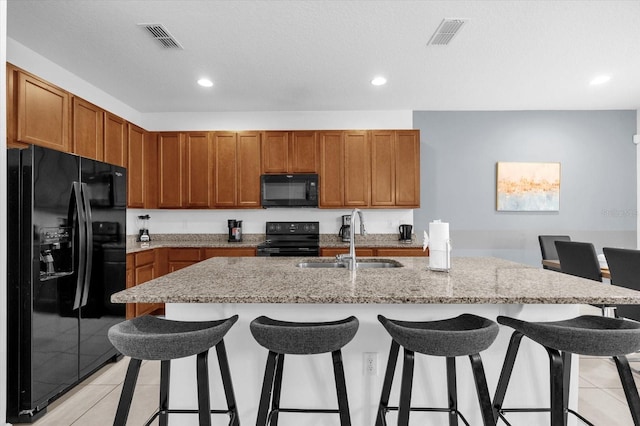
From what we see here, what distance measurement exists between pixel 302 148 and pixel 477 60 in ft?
6.93

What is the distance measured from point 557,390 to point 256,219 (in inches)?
154

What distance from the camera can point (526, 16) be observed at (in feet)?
8.09

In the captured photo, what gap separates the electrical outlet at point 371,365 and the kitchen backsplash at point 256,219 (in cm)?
306

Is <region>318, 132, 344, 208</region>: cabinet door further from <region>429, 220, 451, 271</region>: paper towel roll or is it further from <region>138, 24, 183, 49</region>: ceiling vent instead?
<region>429, 220, 451, 271</region>: paper towel roll

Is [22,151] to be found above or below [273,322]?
above

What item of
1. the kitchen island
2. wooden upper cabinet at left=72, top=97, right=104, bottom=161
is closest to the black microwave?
wooden upper cabinet at left=72, top=97, right=104, bottom=161

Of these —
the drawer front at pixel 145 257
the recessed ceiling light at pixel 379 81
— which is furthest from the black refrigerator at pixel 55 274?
the recessed ceiling light at pixel 379 81

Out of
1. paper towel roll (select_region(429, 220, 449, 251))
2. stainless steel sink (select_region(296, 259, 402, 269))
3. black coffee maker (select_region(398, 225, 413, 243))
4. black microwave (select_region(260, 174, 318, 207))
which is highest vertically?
black microwave (select_region(260, 174, 318, 207))

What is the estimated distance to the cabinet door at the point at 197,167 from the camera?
14.9 ft

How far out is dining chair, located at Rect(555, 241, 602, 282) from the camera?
2906mm

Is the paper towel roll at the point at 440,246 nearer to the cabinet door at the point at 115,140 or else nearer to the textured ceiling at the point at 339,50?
the textured ceiling at the point at 339,50

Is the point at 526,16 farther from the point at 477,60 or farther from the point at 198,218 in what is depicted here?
the point at 198,218

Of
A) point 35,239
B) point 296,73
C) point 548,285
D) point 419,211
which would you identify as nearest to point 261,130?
point 296,73

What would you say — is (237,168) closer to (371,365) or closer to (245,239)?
(245,239)
